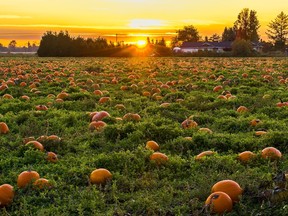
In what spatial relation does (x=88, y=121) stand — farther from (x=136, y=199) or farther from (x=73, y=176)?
(x=136, y=199)

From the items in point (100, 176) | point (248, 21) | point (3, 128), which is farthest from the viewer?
point (248, 21)

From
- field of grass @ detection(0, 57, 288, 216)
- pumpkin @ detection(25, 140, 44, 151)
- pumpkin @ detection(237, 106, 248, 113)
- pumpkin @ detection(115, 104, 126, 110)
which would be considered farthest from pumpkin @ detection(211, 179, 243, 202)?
pumpkin @ detection(115, 104, 126, 110)

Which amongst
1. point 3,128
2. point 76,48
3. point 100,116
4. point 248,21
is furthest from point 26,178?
point 248,21

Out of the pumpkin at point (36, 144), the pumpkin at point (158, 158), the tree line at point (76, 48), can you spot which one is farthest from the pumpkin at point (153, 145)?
the tree line at point (76, 48)

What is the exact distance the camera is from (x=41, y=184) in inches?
166

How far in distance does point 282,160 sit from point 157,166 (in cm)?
140

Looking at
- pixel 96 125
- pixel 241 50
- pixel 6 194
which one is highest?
pixel 96 125

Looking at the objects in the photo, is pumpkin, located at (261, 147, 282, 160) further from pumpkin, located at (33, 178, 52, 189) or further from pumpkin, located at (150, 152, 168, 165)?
pumpkin, located at (33, 178, 52, 189)

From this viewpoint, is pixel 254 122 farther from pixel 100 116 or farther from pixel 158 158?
pixel 100 116

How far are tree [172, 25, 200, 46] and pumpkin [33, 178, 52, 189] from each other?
12204 cm

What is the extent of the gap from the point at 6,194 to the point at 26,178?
0.31 meters

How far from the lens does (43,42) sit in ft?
178

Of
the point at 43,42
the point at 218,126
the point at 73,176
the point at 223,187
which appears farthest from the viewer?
the point at 43,42

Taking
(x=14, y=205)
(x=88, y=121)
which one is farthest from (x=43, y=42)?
(x=14, y=205)
